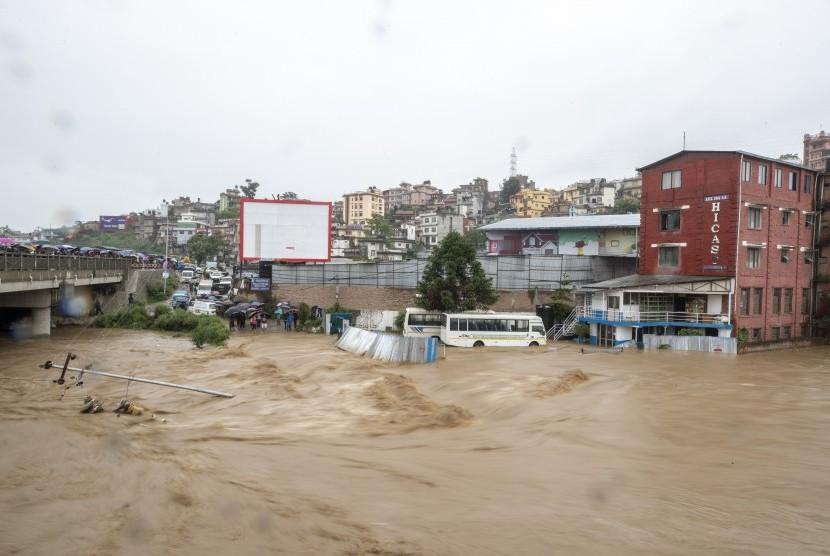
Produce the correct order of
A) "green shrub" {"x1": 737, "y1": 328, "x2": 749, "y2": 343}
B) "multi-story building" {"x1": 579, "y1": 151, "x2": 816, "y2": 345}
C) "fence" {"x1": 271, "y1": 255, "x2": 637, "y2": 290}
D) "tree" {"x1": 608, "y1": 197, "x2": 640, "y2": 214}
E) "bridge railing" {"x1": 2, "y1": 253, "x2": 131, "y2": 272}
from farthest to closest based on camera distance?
"tree" {"x1": 608, "y1": 197, "x2": 640, "y2": 214}, "fence" {"x1": 271, "y1": 255, "x2": 637, "y2": 290}, "multi-story building" {"x1": 579, "y1": 151, "x2": 816, "y2": 345}, "green shrub" {"x1": 737, "y1": 328, "x2": 749, "y2": 343}, "bridge railing" {"x1": 2, "y1": 253, "x2": 131, "y2": 272}

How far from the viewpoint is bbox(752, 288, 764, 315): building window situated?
108 ft

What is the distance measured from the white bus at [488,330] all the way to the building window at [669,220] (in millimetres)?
11372

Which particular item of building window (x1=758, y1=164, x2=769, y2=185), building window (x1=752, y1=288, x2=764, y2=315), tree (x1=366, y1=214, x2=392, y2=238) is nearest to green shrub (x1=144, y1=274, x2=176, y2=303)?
tree (x1=366, y1=214, x2=392, y2=238)

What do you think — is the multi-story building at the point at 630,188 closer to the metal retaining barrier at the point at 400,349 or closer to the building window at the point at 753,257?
the building window at the point at 753,257

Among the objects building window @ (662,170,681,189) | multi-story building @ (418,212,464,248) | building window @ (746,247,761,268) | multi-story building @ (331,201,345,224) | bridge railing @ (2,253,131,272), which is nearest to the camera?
bridge railing @ (2,253,131,272)

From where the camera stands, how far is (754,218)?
107 ft

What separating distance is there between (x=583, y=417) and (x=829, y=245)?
31.3 metres

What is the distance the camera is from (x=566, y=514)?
8828mm

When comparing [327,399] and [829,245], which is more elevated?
[829,245]

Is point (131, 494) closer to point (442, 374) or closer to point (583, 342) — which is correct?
point (442, 374)

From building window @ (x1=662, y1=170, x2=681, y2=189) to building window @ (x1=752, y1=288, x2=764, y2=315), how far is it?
7344 mm

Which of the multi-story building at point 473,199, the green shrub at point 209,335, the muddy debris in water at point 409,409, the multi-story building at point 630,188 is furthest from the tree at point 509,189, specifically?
the muddy debris in water at point 409,409

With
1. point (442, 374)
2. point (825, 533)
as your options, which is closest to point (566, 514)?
point (825, 533)

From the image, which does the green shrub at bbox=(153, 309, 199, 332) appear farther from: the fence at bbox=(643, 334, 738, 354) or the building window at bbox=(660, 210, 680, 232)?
the building window at bbox=(660, 210, 680, 232)
